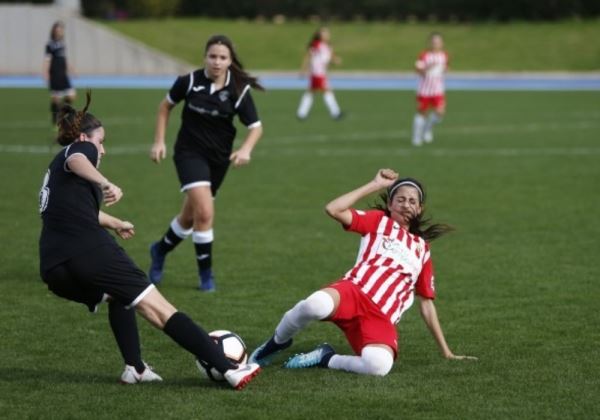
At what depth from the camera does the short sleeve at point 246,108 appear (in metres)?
9.98

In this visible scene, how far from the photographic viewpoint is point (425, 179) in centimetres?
1748

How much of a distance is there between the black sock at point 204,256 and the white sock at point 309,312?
2.95m

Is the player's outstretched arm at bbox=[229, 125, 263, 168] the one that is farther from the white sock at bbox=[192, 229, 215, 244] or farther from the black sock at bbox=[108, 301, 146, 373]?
the black sock at bbox=[108, 301, 146, 373]

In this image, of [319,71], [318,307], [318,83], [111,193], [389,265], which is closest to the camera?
[111,193]

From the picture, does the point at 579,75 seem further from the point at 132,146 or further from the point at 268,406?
the point at 268,406

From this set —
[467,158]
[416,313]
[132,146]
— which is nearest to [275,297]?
[416,313]

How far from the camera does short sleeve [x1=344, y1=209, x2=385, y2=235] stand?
7.39 m

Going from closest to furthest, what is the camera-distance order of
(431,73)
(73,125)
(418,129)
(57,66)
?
(73,125) → (418,129) → (431,73) → (57,66)

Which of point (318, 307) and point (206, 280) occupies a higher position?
point (318, 307)

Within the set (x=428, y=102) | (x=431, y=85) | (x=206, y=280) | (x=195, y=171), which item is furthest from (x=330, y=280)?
(x=431, y=85)

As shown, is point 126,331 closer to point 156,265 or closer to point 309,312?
point 309,312

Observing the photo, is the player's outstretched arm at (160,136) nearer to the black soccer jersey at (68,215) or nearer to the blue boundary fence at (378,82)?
the black soccer jersey at (68,215)

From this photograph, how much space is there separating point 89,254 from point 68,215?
0.89 ft

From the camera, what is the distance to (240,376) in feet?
22.1
